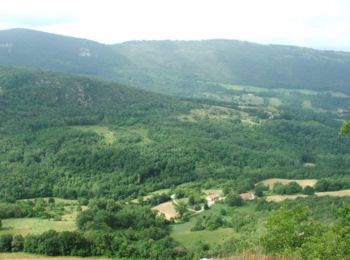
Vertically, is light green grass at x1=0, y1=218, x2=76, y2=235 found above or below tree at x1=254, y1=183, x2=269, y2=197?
above

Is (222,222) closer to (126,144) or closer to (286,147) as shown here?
(126,144)

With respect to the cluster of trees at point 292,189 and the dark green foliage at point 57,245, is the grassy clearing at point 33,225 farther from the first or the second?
the cluster of trees at point 292,189

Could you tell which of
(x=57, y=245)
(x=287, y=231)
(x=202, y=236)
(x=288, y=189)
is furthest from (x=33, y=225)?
(x=288, y=189)

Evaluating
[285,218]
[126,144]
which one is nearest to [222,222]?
[285,218]

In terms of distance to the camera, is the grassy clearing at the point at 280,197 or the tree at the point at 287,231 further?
the grassy clearing at the point at 280,197

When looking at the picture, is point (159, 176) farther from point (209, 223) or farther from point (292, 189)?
Answer: point (209, 223)

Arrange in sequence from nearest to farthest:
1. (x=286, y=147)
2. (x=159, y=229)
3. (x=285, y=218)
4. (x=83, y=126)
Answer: (x=285, y=218) → (x=159, y=229) → (x=83, y=126) → (x=286, y=147)

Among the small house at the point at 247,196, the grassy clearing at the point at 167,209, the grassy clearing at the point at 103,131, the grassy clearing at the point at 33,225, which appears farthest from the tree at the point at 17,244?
the grassy clearing at the point at 103,131

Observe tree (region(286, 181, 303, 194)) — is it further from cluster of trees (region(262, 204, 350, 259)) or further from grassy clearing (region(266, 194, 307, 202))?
cluster of trees (region(262, 204, 350, 259))

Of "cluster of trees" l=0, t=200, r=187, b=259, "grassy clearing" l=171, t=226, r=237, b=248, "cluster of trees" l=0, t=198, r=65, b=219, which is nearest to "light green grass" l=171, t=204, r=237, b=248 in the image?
"grassy clearing" l=171, t=226, r=237, b=248

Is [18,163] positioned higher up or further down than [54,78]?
further down

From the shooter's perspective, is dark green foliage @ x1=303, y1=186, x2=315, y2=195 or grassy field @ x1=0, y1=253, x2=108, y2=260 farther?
dark green foliage @ x1=303, y1=186, x2=315, y2=195
